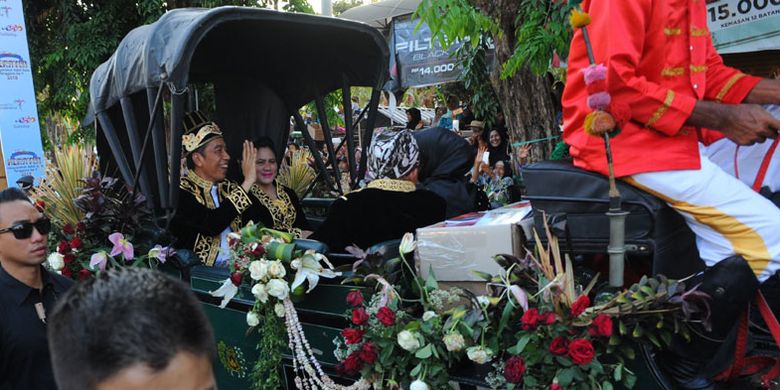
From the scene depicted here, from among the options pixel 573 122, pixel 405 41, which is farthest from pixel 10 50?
pixel 573 122

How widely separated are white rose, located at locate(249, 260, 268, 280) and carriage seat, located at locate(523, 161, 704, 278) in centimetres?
132

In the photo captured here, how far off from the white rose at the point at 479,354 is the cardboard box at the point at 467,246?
45cm

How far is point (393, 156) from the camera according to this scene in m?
3.86

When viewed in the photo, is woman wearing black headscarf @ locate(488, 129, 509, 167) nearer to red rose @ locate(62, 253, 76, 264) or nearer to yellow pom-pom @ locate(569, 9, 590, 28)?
red rose @ locate(62, 253, 76, 264)

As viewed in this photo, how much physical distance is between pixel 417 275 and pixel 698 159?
4.35ft

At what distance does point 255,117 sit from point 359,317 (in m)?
3.39

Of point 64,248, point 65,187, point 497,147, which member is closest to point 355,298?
point 64,248

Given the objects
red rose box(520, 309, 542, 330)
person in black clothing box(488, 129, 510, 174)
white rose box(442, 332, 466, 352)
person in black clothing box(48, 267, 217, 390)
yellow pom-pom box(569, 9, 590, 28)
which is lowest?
person in black clothing box(488, 129, 510, 174)

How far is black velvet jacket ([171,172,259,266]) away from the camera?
14.7 feet

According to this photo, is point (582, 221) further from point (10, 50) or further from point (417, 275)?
point (10, 50)

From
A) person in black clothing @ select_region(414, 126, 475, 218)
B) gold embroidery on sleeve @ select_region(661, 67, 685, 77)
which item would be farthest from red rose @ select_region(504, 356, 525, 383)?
person in black clothing @ select_region(414, 126, 475, 218)

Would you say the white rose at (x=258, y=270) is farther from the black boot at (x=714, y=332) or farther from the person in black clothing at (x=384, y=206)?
the black boot at (x=714, y=332)

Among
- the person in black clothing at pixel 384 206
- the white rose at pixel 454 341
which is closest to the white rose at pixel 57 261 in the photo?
the person in black clothing at pixel 384 206

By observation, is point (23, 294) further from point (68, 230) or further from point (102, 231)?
point (68, 230)
